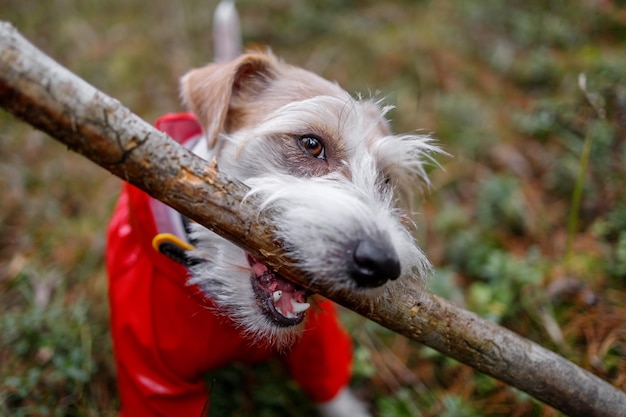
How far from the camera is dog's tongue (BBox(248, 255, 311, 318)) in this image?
6.69ft

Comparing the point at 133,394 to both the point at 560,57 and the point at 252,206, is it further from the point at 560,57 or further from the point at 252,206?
the point at 560,57

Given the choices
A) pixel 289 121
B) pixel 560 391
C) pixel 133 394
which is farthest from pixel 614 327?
pixel 133 394

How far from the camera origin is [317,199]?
1910 mm

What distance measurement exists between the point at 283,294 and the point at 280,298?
0.9 inches

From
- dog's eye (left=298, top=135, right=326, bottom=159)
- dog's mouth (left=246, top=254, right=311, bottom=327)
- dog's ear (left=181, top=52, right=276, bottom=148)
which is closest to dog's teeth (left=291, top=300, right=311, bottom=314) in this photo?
dog's mouth (left=246, top=254, right=311, bottom=327)

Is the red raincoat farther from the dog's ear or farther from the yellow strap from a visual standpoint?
the dog's ear

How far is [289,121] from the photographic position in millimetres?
2285

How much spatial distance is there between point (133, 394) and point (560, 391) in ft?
6.53

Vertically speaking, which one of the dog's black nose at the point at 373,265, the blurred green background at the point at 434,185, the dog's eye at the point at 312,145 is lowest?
the blurred green background at the point at 434,185

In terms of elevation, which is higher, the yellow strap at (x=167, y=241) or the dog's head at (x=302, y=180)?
the dog's head at (x=302, y=180)

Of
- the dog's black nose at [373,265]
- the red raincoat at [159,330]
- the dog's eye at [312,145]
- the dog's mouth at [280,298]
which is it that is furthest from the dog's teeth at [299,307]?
the dog's eye at [312,145]

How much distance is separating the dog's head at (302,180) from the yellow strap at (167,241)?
8cm

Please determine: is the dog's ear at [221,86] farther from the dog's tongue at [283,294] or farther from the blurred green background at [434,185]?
the blurred green background at [434,185]

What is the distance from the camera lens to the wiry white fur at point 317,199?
1800 mm
